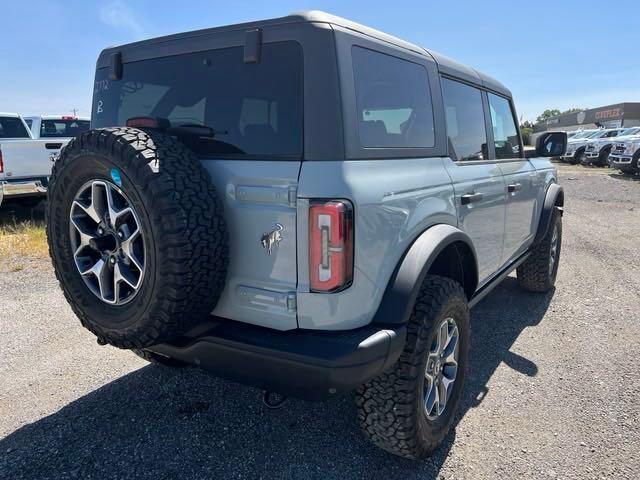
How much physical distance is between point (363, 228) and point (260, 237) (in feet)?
1.42

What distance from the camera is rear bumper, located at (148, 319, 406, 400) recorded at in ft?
5.93

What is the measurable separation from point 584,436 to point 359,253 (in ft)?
5.79

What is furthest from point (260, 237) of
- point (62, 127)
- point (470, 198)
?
point (62, 127)

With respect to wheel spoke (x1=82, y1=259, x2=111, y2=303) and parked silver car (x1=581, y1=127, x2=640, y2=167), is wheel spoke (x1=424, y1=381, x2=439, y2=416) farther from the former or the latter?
parked silver car (x1=581, y1=127, x2=640, y2=167)

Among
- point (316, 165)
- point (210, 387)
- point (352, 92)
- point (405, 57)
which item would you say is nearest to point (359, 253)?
point (316, 165)

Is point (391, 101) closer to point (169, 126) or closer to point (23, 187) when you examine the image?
point (169, 126)

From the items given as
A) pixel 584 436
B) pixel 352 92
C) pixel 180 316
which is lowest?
pixel 584 436

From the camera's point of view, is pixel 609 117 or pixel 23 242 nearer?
pixel 23 242

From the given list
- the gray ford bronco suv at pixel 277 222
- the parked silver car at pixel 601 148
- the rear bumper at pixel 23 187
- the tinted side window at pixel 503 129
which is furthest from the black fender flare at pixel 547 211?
the parked silver car at pixel 601 148

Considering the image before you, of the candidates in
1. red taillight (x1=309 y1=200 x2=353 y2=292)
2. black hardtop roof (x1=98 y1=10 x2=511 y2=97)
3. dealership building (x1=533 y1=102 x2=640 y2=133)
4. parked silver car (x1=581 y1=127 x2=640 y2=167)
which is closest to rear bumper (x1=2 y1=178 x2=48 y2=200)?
black hardtop roof (x1=98 y1=10 x2=511 y2=97)

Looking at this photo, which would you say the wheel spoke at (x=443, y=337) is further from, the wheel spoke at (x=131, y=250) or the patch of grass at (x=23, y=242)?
the patch of grass at (x=23, y=242)

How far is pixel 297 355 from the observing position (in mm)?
1831

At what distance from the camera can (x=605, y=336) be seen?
3818mm

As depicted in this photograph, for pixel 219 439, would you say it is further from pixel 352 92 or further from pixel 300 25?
pixel 300 25
